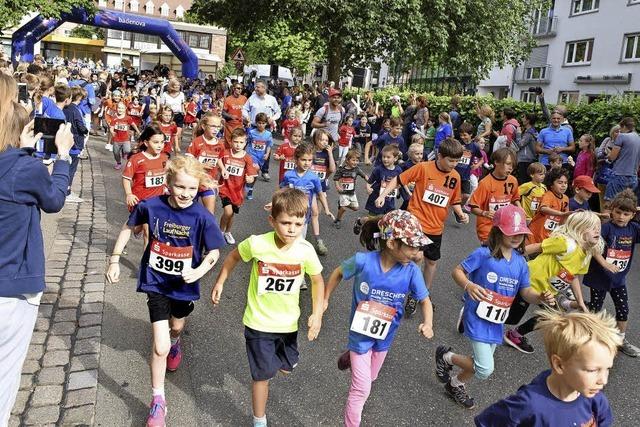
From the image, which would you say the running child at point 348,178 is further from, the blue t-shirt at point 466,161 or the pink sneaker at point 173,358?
the pink sneaker at point 173,358

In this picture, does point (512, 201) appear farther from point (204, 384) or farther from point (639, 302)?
point (204, 384)

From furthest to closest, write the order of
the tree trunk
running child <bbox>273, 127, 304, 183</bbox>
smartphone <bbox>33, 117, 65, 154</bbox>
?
the tree trunk < running child <bbox>273, 127, 304, 183</bbox> < smartphone <bbox>33, 117, 65, 154</bbox>

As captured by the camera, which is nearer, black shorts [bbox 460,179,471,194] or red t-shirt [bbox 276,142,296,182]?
red t-shirt [bbox 276,142,296,182]

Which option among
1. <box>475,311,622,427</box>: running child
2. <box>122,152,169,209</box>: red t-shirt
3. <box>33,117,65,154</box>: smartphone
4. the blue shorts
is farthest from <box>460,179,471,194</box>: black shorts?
<box>33,117,65,154</box>: smartphone

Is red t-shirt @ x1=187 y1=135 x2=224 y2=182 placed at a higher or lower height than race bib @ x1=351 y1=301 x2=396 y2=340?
higher

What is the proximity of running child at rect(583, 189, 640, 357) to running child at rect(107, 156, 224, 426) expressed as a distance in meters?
3.53

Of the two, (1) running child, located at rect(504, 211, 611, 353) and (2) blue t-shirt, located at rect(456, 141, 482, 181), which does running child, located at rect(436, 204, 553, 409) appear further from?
(2) blue t-shirt, located at rect(456, 141, 482, 181)

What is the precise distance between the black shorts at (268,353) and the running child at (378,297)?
378 millimetres

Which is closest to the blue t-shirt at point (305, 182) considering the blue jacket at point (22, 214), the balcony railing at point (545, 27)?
the blue jacket at point (22, 214)

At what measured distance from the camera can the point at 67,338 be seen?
4461 mm

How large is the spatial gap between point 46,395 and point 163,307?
894 millimetres

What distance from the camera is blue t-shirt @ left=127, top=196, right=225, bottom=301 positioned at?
3.75m

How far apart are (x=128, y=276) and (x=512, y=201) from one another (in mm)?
4089

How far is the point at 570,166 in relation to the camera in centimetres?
1102
